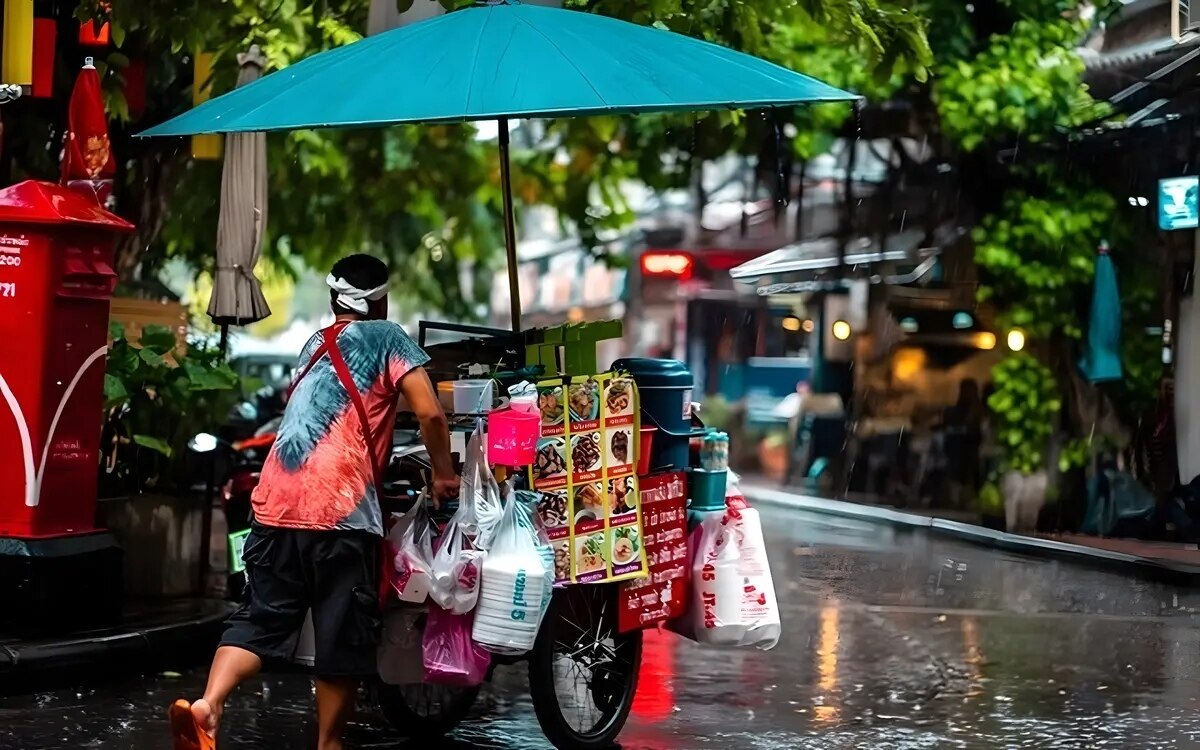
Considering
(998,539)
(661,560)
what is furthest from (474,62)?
(998,539)

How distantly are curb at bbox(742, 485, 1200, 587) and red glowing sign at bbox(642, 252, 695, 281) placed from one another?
6.35 meters

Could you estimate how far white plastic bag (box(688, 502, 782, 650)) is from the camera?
6.29 m

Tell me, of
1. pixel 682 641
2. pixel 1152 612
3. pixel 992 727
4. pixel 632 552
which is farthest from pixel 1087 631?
pixel 632 552

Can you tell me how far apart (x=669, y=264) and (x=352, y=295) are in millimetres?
21459

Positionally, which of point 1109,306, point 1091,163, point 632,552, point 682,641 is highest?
point 1091,163

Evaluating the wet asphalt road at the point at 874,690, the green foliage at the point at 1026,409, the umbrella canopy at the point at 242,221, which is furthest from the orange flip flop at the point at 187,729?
the green foliage at the point at 1026,409

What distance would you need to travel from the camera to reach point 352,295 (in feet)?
17.9

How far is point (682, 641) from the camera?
9328 millimetres

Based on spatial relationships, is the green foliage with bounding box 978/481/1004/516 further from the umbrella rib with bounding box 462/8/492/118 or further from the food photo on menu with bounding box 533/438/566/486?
the umbrella rib with bounding box 462/8/492/118

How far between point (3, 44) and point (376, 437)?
4767mm

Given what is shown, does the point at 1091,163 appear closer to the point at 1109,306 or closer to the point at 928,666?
the point at 1109,306

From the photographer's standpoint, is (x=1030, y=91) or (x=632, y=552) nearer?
(x=632, y=552)

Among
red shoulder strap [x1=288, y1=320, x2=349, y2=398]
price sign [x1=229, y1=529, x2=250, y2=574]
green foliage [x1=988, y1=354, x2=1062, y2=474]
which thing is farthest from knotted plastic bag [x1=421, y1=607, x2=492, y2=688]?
green foliage [x1=988, y1=354, x2=1062, y2=474]

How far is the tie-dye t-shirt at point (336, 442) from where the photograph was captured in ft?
17.3
